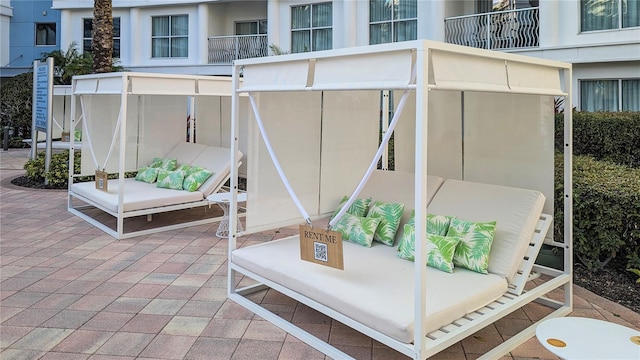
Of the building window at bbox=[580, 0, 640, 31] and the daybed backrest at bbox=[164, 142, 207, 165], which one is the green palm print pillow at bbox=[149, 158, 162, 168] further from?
the building window at bbox=[580, 0, 640, 31]

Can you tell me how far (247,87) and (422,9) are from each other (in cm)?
969

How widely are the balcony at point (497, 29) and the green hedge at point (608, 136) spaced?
16.4ft

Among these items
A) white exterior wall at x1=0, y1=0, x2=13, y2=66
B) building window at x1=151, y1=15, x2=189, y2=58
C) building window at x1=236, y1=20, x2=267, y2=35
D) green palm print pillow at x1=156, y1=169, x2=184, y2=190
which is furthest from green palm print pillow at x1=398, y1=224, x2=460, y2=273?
white exterior wall at x1=0, y1=0, x2=13, y2=66

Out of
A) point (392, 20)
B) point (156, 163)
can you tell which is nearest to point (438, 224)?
point (156, 163)

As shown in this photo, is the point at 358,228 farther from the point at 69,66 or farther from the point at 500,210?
the point at 69,66

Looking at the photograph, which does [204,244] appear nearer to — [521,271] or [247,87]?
[247,87]

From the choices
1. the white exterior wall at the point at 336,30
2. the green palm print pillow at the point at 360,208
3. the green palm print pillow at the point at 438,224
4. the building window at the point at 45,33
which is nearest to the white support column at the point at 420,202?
the green palm print pillow at the point at 438,224

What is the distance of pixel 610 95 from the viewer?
1012 cm

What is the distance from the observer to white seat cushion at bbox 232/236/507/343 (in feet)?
8.40

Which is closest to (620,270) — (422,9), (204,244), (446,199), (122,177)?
(446,199)

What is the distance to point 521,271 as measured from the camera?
322cm

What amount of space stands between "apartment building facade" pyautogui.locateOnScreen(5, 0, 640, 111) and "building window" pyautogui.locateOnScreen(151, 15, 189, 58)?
0.04 meters

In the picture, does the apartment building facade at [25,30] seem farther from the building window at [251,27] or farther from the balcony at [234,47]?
the building window at [251,27]

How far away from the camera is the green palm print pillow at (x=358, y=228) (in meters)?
3.82
